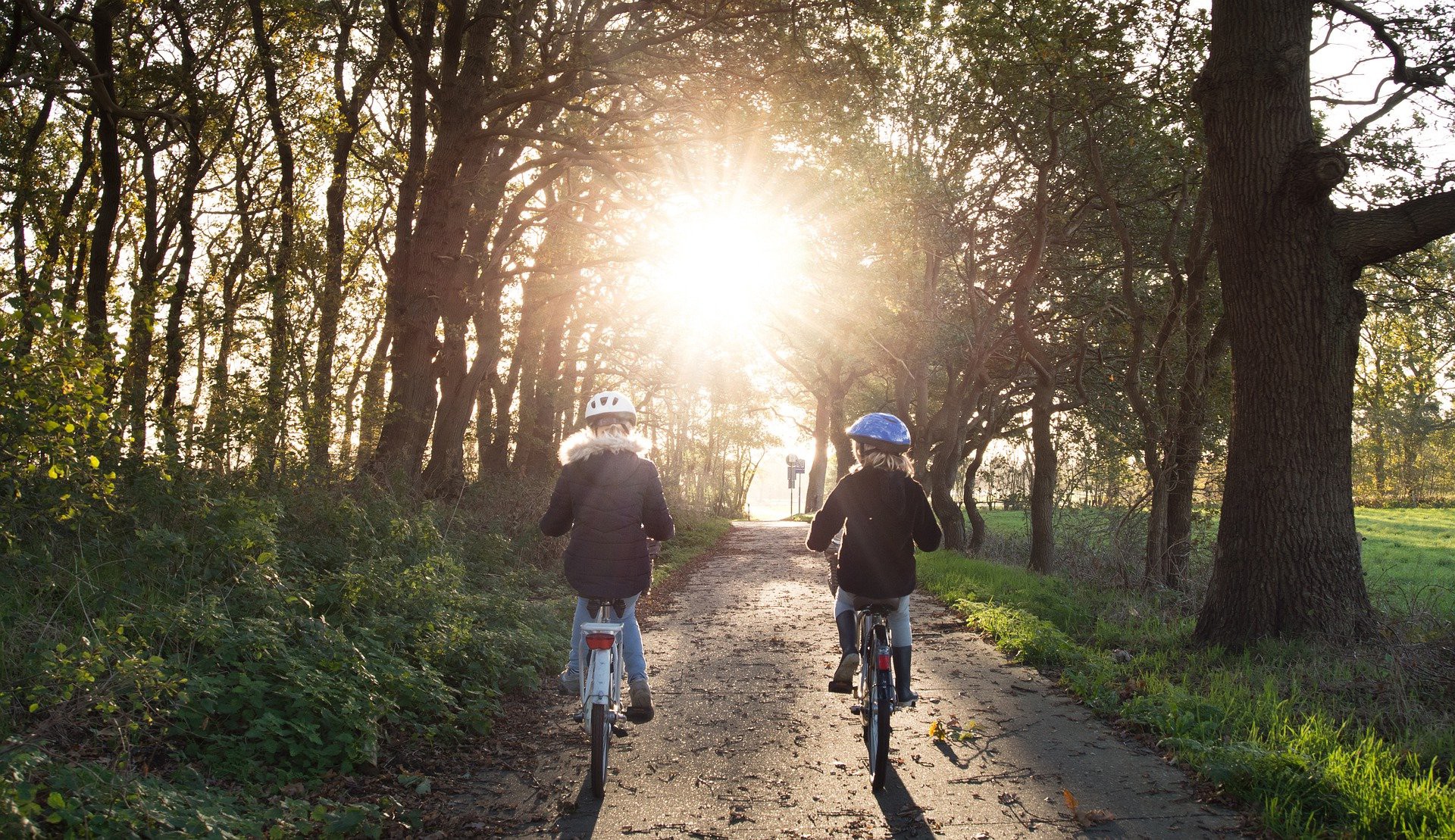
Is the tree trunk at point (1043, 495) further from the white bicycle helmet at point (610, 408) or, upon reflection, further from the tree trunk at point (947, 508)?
the white bicycle helmet at point (610, 408)

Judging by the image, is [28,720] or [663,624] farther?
[663,624]

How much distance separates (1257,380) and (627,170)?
9.39m

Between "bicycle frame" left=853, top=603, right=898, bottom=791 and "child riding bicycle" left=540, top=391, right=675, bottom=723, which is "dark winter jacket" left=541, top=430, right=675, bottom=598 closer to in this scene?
"child riding bicycle" left=540, top=391, right=675, bottom=723

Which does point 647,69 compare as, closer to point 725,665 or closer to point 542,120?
point 542,120

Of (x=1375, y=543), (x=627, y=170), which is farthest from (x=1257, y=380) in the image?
(x=1375, y=543)

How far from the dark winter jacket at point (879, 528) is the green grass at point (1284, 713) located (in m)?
1.83

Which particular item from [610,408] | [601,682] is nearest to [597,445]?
[610,408]

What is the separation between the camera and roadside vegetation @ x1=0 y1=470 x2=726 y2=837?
13.0ft

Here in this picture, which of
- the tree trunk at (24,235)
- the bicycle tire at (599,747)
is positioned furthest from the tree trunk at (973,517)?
the tree trunk at (24,235)

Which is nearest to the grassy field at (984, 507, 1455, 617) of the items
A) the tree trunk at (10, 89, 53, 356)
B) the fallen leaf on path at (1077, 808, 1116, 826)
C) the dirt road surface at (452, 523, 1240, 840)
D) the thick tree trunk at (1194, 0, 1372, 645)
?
the thick tree trunk at (1194, 0, 1372, 645)

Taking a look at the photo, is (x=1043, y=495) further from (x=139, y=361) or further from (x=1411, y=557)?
(x=139, y=361)

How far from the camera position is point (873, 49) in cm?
1312

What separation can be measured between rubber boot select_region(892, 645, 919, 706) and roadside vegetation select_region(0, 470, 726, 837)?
266 centimetres

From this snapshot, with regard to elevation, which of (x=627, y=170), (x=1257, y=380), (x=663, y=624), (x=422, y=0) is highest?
(x=422, y=0)
